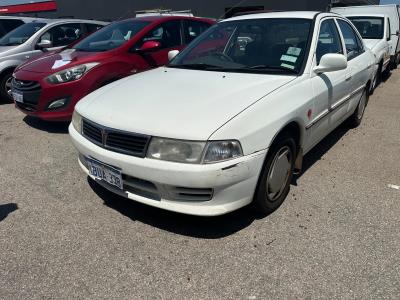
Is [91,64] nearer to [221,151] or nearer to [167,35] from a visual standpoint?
[167,35]

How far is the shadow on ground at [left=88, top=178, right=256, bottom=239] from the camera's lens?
2906mm

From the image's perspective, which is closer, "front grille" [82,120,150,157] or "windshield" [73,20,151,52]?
"front grille" [82,120,150,157]

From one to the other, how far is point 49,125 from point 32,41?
2.76 metres

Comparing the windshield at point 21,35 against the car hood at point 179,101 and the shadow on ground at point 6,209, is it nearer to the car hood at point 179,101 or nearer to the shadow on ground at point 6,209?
the car hood at point 179,101

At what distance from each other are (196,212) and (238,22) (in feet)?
8.10

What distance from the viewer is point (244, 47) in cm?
372

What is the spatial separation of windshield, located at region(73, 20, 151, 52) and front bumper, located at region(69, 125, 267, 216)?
3256mm

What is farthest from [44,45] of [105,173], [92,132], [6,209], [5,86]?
[105,173]

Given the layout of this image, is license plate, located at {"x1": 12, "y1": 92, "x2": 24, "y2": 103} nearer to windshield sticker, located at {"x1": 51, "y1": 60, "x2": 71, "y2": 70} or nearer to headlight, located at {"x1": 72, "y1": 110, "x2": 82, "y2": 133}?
windshield sticker, located at {"x1": 51, "y1": 60, "x2": 71, "y2": 70}

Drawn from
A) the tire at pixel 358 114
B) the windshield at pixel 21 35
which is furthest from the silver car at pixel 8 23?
the tire at pixel 358 114

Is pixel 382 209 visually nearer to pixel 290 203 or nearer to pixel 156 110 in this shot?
pixel 290 203

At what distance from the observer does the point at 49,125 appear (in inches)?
223

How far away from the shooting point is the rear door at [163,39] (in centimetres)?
569

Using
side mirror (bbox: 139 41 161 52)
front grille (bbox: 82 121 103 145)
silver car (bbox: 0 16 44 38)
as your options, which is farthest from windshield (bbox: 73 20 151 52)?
silver car (bbox: 0 16 44 38)
